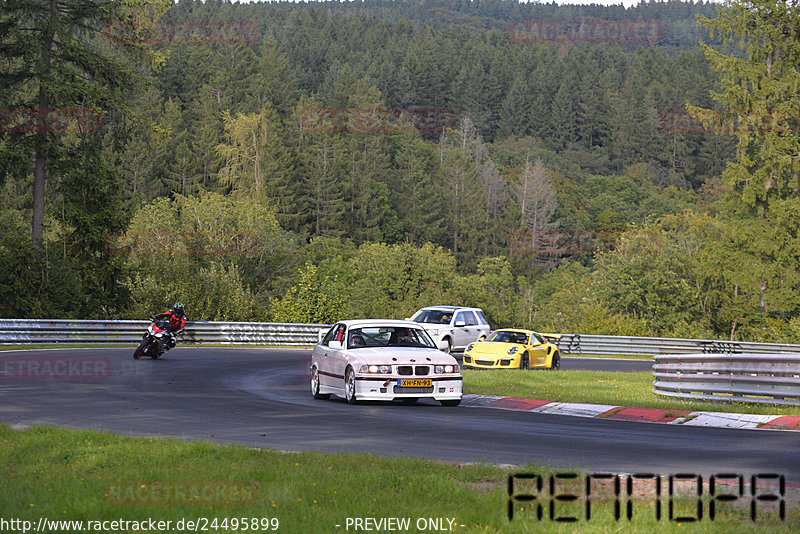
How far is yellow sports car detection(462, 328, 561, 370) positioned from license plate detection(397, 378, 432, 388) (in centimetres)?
1220

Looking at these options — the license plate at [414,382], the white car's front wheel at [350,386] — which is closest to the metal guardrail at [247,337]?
the white car's front wheel at [350,386]

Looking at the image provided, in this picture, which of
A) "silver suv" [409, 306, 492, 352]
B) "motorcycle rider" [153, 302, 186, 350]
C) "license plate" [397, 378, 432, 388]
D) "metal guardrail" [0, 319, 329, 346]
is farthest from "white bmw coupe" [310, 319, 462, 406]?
"metal guardrail" [0, 319, 329, 346]

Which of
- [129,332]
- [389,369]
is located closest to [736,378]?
[389,369]

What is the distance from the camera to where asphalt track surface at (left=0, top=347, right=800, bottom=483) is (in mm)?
11820

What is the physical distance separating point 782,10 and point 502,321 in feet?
83.2

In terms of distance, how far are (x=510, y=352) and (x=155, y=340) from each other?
A: 10.9m

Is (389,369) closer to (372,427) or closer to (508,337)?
(372,427)

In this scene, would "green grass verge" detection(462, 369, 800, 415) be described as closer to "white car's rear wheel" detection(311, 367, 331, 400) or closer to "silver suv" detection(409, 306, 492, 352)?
"white car's rear wheel" detection(311, 367, 331, 400)

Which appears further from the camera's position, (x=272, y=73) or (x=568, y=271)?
(x=272, y=73)

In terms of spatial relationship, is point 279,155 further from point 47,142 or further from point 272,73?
point 47,142

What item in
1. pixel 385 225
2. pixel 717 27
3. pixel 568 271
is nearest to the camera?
pixel 717 27

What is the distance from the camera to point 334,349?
19.3m

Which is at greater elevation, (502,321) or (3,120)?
(3,120)

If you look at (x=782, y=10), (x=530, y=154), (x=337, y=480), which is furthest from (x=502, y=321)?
(x=530, y=154)
